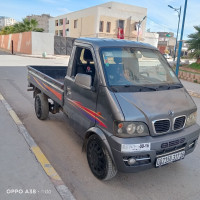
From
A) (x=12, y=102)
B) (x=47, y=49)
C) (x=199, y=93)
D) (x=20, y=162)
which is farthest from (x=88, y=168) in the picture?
(x=47, y=49)

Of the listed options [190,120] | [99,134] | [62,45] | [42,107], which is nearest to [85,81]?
[99,134]

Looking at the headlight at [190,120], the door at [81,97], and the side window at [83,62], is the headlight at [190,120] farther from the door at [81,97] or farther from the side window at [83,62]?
the side window at [83,62]

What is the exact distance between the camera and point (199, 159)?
4.02 m

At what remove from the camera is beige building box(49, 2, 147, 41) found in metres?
40.8

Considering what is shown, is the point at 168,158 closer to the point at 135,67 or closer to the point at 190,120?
the point at 190,120

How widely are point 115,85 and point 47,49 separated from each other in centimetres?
3177

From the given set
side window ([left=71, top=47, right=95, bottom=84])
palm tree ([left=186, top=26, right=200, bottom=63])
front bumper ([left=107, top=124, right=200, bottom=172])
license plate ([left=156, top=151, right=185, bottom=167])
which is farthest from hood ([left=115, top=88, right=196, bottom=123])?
palm tree ([left=186, top=26, right=200, bottom=63])

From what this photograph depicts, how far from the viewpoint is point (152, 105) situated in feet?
9.31

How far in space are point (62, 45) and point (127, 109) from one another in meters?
33.2

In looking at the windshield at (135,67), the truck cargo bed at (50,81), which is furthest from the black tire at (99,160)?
the truck cargo bed at (50,81)

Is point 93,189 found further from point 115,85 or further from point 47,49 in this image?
point 47,49

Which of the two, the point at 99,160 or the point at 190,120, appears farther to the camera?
the point at 190,120

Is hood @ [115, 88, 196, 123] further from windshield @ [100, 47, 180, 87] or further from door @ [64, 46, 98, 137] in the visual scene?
door @ [64, 46, 98, 137]

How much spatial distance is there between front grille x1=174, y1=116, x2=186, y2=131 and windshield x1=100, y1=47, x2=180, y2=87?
2.26ft
